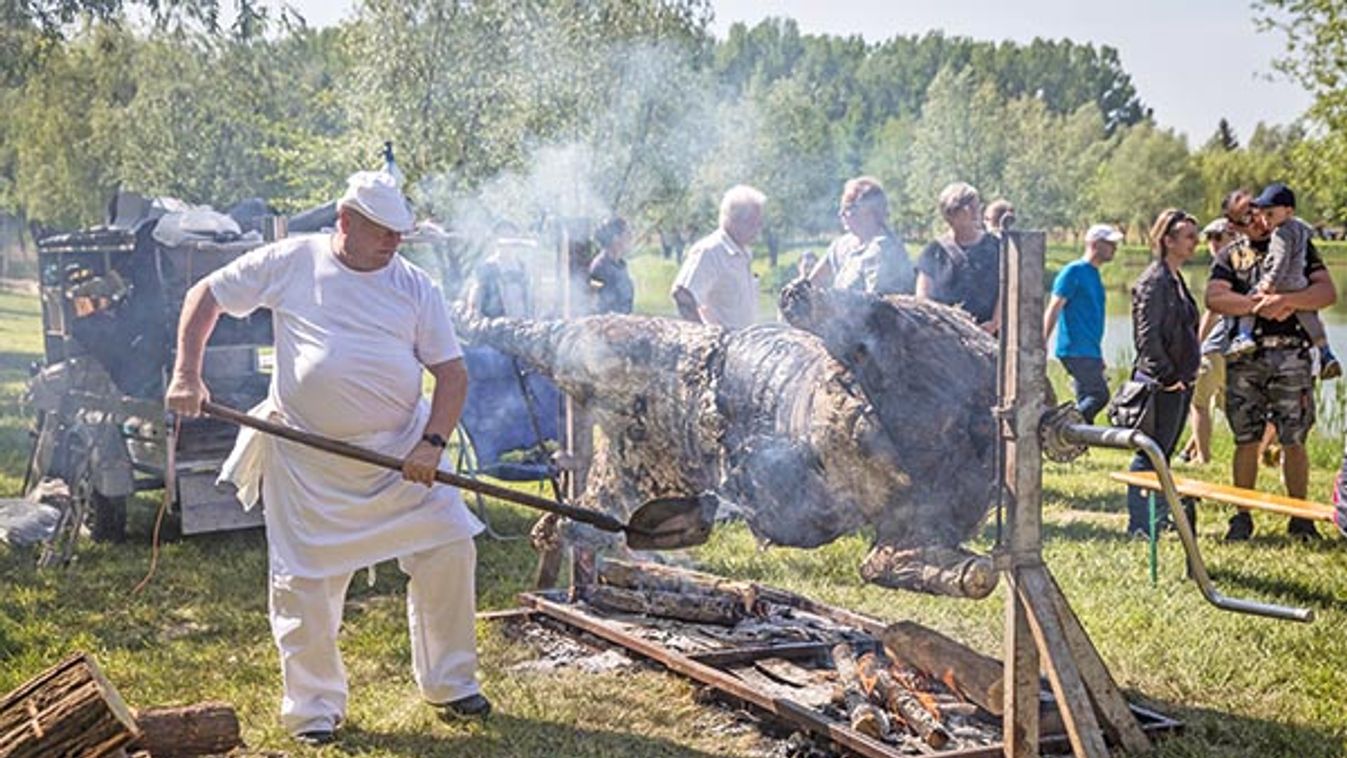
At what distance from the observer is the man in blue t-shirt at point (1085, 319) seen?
909cm

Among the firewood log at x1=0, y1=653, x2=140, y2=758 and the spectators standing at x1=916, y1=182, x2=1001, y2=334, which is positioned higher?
the spectators standing at x1=916, y1=182, x2=1001, y2=334

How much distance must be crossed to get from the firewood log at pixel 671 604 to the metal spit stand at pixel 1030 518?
75.5 inches

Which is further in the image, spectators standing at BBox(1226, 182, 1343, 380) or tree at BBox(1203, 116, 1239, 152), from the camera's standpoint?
tree at BBox(1203, 116, 1239, 152)

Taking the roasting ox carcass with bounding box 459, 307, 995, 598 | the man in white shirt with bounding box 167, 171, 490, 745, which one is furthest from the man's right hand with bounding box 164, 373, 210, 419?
the roasting ox carcass with bounding box 459, 307, 995, 598

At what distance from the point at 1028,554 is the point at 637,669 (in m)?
2.07

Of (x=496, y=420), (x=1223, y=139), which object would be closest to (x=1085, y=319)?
(x=496, y=420)

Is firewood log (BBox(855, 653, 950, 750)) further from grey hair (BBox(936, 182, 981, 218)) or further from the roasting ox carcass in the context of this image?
grey hair (BBox(936, 182, 981, 218))

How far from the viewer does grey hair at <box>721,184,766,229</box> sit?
289 inches

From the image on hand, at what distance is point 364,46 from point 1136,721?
23.5 m

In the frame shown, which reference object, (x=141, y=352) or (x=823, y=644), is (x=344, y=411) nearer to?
(x=823, y=644)

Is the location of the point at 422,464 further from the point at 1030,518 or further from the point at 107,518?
the point at 107,518

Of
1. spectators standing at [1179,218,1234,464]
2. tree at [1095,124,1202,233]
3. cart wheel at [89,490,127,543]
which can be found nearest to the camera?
cart wheel at [89,490,127,543]

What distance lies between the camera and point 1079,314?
29.8ft

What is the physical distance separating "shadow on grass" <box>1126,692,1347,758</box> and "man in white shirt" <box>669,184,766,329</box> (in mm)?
3262
